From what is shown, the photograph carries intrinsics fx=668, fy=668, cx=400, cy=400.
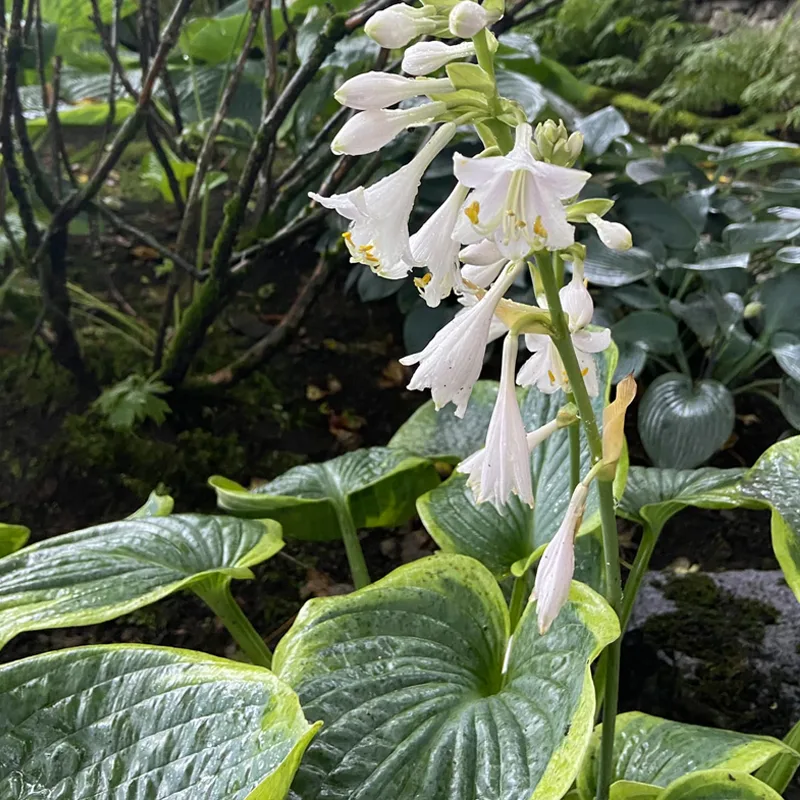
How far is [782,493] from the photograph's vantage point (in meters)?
0.89

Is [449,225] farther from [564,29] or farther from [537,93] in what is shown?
[564,29]

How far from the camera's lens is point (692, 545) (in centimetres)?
163

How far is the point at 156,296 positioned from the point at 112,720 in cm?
193

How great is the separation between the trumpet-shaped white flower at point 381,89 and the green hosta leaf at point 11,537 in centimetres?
87

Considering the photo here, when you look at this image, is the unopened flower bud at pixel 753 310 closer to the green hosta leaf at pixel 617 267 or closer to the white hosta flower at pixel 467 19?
the green hosta leaf at pixel 617 267

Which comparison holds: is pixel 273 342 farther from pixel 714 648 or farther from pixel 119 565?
pixel 714 648

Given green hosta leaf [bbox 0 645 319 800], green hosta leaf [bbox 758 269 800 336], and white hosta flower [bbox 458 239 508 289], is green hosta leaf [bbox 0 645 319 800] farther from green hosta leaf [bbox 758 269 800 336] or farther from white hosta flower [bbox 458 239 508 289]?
green hosta leaf [bbox 758 269 800 336]

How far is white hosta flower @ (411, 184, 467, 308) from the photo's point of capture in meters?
0.62

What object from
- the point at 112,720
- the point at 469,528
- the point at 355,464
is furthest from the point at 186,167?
the point at 112,720

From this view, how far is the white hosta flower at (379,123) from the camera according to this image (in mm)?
588

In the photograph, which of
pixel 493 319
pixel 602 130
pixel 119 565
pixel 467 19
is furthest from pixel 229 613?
pixel 602 130

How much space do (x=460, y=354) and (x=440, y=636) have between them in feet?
1.20

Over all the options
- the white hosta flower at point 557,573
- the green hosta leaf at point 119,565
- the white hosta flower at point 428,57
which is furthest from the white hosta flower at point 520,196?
the green hosta leaf at point 119,565

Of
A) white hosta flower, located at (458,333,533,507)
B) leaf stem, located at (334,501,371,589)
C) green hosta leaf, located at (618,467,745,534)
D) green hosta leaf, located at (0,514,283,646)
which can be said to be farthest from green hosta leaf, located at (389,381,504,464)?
white hosta flower, located at (458,333,533,507)
